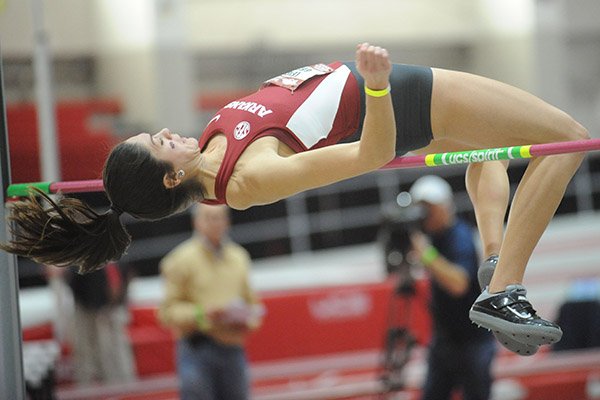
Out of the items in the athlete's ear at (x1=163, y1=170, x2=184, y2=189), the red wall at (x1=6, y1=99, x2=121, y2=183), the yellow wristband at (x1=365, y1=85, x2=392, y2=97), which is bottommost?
the athlete's ear at (x1=163, y1=170, x2=184, y2=189)

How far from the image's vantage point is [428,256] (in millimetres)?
4848

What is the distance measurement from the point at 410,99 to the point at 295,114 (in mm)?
325

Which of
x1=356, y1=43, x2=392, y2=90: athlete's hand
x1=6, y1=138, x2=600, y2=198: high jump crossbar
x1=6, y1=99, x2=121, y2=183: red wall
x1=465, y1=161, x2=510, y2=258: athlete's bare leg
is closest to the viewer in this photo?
x1=356, y1=43, x2=392, y2=90: athlete's hand

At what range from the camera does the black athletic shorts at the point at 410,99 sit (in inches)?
113

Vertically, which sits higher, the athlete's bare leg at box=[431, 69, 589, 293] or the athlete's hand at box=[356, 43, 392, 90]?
the athlete's hand at box=[356, 43, 392, 90]

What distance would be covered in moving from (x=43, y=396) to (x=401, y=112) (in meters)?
2.15

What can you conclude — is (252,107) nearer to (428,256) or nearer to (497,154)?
(497,154)

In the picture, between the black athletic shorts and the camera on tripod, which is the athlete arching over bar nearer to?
the black athletic shorts

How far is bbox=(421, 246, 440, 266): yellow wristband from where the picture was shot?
15.8ft

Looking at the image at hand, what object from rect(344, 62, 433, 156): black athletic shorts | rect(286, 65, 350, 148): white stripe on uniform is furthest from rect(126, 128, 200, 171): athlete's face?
rect(344, 62, 433, 156): black athletic shorts

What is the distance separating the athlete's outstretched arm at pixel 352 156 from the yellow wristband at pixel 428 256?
7.32 ft

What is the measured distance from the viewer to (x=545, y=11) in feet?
38.0

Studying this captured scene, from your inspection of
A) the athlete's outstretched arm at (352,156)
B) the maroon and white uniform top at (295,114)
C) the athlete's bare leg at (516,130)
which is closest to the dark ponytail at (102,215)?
the maroon and white uniform top at (295,114)

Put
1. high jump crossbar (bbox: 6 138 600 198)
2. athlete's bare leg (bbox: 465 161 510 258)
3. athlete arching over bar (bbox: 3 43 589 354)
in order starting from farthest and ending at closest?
athlete's bare leg (bbox: 465 161 510 258)
athlete arching over bar (bbox: 3 43 589 354)
high jump crossbar (bbox: 6 138 600 198)
